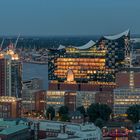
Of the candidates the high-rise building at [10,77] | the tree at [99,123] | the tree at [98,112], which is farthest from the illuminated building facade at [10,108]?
the tree at [99,123]

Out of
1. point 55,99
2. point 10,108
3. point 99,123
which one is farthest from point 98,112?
point 55,99

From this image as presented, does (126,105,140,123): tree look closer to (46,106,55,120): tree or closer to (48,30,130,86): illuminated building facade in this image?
(46,106,55,120): tree

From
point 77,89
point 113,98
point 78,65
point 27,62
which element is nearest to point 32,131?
point 113,98

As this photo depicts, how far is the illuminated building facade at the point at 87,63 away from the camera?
24500 millimetres

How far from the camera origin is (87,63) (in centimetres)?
2483

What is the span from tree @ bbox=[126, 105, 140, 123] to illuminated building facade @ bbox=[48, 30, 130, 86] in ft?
19.0

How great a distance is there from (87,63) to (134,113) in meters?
6.97

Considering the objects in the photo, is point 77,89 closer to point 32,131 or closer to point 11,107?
point 11,107

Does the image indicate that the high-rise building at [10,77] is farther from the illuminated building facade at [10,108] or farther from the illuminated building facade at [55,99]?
the illuminated building facade at [55,99]

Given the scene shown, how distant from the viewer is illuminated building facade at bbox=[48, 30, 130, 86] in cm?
2450

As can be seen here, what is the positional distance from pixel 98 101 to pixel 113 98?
62 centimetres

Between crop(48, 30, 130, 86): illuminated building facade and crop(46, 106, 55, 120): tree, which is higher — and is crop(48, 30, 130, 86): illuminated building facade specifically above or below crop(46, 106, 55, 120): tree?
above

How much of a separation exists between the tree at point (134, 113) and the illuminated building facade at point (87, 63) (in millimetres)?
5798

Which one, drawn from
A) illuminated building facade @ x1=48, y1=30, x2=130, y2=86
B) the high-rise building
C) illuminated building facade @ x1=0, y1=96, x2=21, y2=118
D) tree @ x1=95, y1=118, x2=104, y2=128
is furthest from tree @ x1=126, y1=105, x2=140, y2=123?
illuminated building facade @ x1=48, y1=30, x2=130, y2=86
